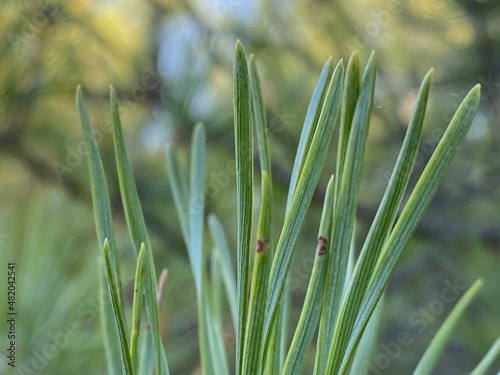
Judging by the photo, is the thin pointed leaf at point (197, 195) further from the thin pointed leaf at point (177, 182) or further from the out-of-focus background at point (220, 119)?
the out-of-focus background at point (220, 119)

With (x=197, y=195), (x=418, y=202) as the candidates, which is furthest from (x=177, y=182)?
(x=418, y=202)

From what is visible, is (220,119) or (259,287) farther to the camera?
(220,119)

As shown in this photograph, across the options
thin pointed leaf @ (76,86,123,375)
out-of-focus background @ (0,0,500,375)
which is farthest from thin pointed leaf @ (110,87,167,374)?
out-of-focus background @ (0,0,500,375)

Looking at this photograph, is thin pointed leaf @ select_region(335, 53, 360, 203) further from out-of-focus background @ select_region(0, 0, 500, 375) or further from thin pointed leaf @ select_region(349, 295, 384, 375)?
out-of-focus background @ select_region(0, 0, 500, 375)

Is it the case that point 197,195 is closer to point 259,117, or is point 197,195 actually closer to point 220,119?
point 259,117

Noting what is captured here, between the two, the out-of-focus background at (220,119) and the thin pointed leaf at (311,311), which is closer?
the thin pointed leaf at (311,311)

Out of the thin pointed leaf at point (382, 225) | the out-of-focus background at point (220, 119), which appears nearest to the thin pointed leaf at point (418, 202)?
the thin pointed leaf at point (382, 225)

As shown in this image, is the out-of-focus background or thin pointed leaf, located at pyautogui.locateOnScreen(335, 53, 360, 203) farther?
the out-of-focus background
